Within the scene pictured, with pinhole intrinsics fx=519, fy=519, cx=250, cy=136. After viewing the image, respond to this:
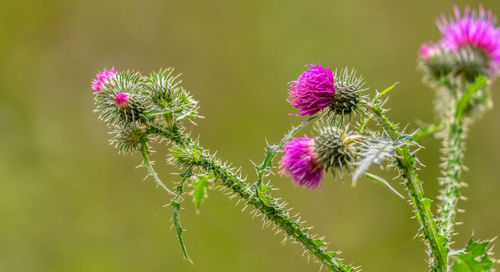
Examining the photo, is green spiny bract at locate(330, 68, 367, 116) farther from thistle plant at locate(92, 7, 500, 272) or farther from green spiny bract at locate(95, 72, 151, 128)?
green spiny bract at locate(95, 72, 151, 128)

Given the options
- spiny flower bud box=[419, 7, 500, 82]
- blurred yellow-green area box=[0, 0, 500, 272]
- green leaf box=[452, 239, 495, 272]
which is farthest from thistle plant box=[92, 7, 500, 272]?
blurred yellow-green area box=[0, 0, 500, 272]

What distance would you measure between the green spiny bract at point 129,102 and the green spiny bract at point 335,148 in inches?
34.4

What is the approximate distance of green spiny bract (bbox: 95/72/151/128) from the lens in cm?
254

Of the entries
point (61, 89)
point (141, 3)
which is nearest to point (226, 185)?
point (61, 89)

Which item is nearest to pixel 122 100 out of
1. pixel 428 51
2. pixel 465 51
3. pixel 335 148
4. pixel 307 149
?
pixel 307 149

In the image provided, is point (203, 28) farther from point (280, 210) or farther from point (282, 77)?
point (280, 210)

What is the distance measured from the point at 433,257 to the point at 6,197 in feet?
17.6

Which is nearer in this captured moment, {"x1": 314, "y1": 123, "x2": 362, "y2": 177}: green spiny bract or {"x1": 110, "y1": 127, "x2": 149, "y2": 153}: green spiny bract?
{"x1": 314, "y1": 123, "x2": 362, "y2": 177}: green spiny bract

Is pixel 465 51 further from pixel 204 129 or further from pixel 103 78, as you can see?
pixel 204 129

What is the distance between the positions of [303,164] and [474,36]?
7.26 ft

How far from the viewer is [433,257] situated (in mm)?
2332

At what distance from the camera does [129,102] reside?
2.53 meters

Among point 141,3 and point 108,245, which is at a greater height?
point 141,3

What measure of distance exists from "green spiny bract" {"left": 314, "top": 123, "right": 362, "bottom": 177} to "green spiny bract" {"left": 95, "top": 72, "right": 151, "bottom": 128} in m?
0.87
